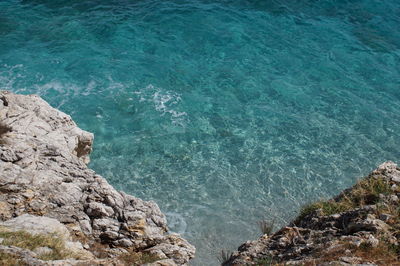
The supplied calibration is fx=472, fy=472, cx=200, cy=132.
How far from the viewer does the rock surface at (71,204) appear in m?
10.1

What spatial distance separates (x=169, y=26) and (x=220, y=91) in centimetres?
715

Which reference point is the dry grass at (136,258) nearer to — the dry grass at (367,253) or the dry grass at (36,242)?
the dry grass at (36,242)

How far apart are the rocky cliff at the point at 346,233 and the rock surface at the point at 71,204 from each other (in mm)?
1964

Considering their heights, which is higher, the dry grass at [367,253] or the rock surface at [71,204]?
the dry grass at [367,253]

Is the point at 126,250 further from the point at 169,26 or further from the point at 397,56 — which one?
the point at 397,56

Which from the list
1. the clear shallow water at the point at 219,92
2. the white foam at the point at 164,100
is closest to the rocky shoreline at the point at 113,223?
the clear shallow water at the point at 219,92

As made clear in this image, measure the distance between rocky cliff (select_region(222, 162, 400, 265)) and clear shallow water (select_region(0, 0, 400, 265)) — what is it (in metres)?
5.17

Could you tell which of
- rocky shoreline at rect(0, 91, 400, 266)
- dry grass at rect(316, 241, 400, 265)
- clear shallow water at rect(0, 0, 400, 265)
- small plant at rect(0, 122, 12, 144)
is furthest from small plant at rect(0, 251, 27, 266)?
clear shallow water at rect(0, 0, 400, 265)

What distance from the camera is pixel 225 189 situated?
18.4 metres

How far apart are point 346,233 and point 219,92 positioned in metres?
14.9

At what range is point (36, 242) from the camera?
8.64 m

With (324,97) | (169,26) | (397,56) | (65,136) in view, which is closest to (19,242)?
(65,136)

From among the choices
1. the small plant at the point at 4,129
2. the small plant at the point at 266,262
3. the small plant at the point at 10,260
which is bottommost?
the small plant at the point at 4,129

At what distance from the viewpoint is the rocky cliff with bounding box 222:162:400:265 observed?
8.52 meters
